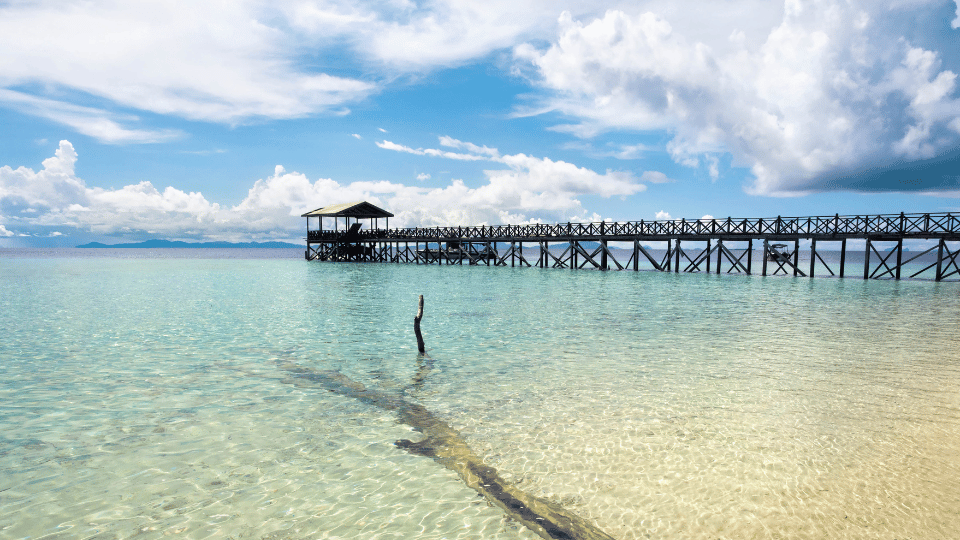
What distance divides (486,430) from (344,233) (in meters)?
55.6

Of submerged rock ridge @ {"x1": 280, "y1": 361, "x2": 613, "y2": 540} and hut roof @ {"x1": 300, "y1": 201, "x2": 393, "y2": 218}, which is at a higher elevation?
hut roof @ {"x1": 300, "y1": 201, "x2": 393, "y2": 218}

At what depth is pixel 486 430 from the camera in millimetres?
6859

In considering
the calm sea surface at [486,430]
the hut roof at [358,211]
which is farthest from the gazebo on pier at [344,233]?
the calm sea surface at [486,430]

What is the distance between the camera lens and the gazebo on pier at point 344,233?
179ft

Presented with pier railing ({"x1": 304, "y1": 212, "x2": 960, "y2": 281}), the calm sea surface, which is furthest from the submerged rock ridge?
pier railing ({"x1": 304, "y1": 212, "x2": 960, "y2": 281})

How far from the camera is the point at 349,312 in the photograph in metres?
18.0

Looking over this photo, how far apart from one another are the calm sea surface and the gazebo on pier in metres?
40.5

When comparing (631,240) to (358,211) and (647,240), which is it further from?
(358,211)

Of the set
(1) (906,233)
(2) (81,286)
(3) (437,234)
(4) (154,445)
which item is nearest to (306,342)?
(4) (154,445)

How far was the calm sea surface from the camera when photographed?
15.5ft

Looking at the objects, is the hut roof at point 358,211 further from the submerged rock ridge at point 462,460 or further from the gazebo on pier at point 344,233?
the submerged rock ridge at point 462,460

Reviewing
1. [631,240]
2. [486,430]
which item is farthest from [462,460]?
[631,240]

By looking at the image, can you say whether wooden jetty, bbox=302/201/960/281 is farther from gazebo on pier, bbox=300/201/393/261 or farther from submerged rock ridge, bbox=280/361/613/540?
submerged rock ridge, bbox=280/361/613/540

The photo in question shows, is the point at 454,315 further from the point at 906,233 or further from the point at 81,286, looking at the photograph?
the point at 906,233
